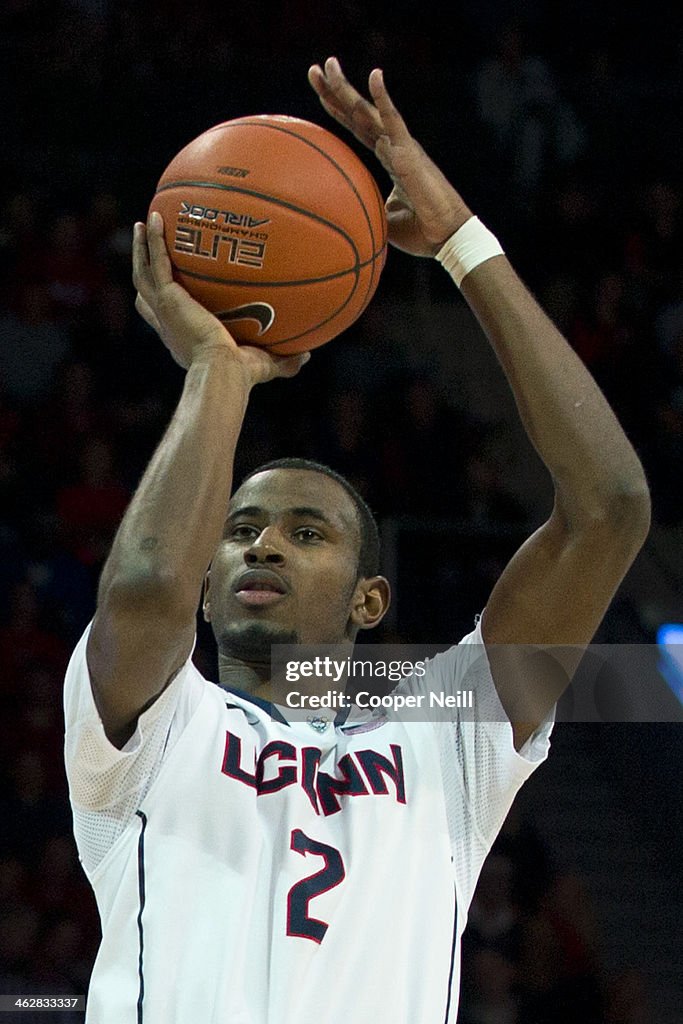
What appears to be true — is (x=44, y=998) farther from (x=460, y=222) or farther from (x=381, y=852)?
(x=460, y=222)

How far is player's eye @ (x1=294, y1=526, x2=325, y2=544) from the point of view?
287cm

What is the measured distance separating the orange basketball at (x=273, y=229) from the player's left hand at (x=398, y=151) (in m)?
0.09

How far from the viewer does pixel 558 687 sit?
2525mm

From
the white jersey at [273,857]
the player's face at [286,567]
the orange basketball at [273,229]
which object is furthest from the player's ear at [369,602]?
Answer: the orange basketball at [273,229]

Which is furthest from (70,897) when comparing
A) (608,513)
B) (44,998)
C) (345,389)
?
(608,513)

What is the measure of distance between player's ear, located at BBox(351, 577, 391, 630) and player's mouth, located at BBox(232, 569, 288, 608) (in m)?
0.24

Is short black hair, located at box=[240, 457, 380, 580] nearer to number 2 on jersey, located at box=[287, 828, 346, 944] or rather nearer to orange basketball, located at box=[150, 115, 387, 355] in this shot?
orange basketball, located at box=[150, 115, 387, 355]

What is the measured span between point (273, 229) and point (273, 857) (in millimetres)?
1064

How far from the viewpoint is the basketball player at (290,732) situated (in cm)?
216

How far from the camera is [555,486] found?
2494 mm

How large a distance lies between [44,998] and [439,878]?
7.90 feet

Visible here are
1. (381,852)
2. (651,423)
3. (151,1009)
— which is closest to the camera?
(151,1009)

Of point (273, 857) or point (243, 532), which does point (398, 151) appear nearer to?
point (243, 532)

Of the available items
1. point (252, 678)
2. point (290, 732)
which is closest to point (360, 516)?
point (252, 678)
